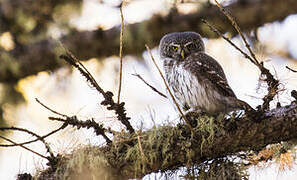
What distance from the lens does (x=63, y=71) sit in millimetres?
5125

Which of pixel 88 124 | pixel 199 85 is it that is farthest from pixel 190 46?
pixel 88 124

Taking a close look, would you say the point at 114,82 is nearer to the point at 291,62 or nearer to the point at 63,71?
the point at 63,71

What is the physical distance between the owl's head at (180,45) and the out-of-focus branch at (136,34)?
0.47 m

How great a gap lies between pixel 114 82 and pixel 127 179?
7.21 feet

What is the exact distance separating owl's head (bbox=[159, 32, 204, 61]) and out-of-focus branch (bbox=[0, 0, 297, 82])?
47 cm

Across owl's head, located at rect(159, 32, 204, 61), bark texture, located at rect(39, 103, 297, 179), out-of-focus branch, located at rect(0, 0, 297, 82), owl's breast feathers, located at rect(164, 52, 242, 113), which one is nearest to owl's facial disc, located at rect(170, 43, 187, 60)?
owl's head, located at rect(159, 32, 204, 61)

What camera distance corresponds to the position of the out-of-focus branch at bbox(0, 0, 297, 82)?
4.65 metres

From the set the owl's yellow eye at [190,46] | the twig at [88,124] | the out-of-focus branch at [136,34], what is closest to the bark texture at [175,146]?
the twig at [88,124]

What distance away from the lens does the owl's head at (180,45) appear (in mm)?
4214

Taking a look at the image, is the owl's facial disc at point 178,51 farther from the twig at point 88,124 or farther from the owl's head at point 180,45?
the twig at point 88,124

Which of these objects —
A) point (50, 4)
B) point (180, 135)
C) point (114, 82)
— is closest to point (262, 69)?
point (180, 135)

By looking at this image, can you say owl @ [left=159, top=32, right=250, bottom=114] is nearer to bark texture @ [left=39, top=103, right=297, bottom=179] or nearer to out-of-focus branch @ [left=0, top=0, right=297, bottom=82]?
bark texture @ [left=39, top=103, right=297, bottom=179]

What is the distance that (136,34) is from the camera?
196 inches

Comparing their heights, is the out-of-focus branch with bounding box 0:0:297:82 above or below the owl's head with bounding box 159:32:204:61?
above
